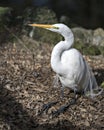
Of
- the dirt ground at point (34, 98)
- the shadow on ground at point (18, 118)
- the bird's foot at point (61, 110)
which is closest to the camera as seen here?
the shadow on ground at point (18, 118)

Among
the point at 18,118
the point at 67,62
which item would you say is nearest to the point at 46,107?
the point at 18,118

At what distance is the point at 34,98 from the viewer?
645cm

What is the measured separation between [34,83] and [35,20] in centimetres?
227

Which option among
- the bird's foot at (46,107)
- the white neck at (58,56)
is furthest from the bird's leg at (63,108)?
the white neck at (58,56)

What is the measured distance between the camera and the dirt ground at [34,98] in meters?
5.95

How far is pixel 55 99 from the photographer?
651 centimetres

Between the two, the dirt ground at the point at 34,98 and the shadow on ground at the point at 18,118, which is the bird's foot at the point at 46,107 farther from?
the shadow on ground at the point at 18,118

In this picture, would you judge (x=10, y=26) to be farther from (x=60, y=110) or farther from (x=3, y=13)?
(x=60, y=110)

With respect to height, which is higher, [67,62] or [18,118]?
[67,62]

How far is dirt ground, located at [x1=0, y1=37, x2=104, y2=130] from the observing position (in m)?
5.95

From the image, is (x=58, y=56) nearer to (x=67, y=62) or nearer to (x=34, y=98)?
(x=67, y=62)

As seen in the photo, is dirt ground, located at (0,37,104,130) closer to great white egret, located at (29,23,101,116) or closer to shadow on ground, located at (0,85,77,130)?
shadow on ground, located at (0,85,77,130)

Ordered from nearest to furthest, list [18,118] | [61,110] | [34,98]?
[18,118] → [61,110] → [34,98]

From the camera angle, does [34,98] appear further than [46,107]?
Yes
